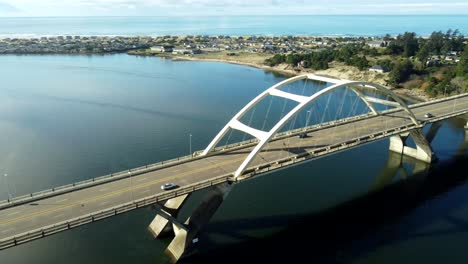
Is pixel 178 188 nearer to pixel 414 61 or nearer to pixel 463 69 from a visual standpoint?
pixel 463 69

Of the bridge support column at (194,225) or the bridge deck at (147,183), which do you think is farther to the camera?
the bridge support column at (194,225)

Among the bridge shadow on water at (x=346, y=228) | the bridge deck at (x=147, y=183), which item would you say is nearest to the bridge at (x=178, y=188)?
the bridge deck at (x=147, y=183)

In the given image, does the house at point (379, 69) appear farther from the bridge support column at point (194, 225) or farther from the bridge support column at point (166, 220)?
the bridge support column at point (166, 220)

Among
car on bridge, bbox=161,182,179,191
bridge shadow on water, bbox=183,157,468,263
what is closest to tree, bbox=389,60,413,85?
bridge shadow on water, bbox=183,157,468,263

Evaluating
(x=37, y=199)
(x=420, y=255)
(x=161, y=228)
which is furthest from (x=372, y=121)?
(x=37, y=199)

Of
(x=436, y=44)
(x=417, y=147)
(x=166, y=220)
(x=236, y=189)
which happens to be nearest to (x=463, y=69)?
(x=436, y=44)

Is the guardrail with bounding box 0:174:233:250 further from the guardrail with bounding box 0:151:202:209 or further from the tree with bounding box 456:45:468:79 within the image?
the tree with bounding box 456:45:468:79

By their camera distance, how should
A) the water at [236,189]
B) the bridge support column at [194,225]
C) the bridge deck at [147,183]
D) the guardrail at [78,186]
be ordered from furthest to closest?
the water at [236,189]
the bridge support column at [194,225]
the guardrail at [78,186]
the bridge deck at [147,183]
